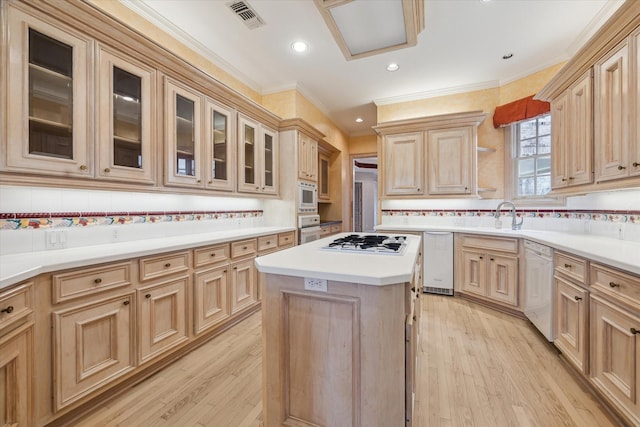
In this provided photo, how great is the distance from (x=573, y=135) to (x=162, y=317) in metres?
3.70

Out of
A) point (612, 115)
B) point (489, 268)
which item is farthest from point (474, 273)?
point (612, 115)

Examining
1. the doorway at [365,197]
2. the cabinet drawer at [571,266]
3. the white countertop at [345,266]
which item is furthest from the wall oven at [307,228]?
the doorway at [365,197]

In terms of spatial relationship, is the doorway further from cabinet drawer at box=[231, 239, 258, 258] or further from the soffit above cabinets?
the soffit above cabinets

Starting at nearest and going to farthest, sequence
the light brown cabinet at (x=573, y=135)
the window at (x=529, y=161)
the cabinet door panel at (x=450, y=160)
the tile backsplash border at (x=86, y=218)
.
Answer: the tile backsplash border at (x=86, y=218) < the light brown cabinet at (x=573, y=135) < the window at (x=529, y=161) < the cabinet door panel at (x=450, y=160)

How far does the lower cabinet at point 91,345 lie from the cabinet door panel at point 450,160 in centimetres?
372

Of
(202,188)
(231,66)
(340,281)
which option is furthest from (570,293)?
(231,66)

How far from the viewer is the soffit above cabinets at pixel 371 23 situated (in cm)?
147

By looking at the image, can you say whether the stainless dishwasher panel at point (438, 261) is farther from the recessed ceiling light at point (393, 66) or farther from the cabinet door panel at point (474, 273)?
the recessed ceiling light at point (393, 66)

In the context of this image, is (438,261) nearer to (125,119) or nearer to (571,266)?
(571,266)

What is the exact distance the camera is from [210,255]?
2.37 meters

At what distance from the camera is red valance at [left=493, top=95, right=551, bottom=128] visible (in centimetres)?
324

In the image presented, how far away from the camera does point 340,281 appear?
3.77 ft

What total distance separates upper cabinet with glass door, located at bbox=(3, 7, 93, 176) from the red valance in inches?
Answer: 172

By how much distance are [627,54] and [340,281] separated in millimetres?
2393
